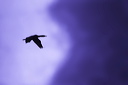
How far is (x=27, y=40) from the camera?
52.4 metres

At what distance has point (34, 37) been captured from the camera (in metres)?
53.8

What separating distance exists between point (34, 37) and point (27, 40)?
2111 millimetres
